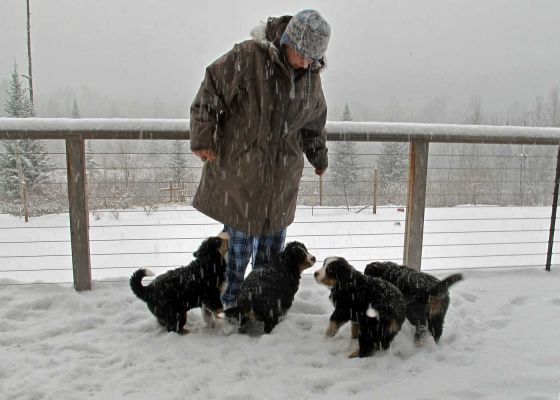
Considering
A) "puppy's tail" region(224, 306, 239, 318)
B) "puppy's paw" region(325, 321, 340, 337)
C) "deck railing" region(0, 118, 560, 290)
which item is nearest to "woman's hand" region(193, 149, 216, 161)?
"deck railing" region(0, 118, 560, 290)

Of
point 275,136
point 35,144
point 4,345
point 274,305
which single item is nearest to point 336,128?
point 275,136

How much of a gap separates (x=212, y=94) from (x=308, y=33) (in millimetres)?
730

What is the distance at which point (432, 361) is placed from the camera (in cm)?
261

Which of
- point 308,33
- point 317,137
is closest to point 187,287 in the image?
point 317,137

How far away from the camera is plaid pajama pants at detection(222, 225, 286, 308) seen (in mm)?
3139

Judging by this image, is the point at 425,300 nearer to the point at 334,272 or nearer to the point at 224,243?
the point at 334,272

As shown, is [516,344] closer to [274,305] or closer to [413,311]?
[413,311]

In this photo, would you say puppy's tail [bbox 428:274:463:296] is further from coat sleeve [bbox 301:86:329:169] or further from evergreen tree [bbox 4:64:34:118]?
evergreen tree [bbox 4:64:34:118]

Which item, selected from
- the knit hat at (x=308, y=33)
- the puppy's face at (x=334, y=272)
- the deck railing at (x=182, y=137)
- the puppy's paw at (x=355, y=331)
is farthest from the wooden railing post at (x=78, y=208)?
the puppy's paw at (x=355, y=331)

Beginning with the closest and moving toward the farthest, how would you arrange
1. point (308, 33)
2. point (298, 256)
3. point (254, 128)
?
point (308, 33), point (254, 128), point (298, 256)

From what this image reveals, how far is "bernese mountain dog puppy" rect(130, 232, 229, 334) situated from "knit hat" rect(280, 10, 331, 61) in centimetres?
142

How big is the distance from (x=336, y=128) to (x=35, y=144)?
1419 centimetres

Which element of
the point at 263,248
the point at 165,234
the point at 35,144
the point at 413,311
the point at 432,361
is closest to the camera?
the point at 432,361

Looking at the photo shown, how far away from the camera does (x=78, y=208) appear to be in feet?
11.4
